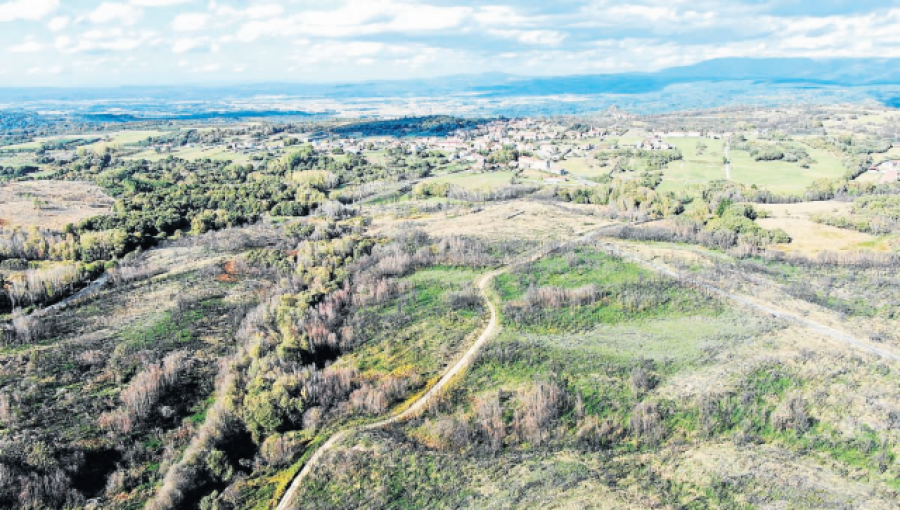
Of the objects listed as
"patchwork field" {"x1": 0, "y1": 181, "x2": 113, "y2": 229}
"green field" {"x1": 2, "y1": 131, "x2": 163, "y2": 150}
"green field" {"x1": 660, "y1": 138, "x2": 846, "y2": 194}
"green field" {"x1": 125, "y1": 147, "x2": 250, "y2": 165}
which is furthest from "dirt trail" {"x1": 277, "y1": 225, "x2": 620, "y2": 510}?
"green field" {"x1": 2, "y1": 131, "x2": 163, "y2": 150}

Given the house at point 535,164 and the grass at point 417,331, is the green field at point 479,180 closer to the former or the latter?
the house at point 535,164

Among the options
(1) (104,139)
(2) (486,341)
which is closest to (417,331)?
(2) (486,341)

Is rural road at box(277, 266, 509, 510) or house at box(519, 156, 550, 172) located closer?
rural road at box(277, 266, 509, 510)

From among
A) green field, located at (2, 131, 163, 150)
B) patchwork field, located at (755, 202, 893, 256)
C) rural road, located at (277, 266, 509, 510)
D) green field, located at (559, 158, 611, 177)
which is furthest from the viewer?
green field, located at (2, 131, 163, 150)

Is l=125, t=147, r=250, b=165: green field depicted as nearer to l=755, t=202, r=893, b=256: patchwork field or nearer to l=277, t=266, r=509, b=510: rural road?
l=277, t=266, r=509, b=510: rural road

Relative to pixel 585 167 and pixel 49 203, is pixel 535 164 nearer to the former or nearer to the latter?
pixel 585 167

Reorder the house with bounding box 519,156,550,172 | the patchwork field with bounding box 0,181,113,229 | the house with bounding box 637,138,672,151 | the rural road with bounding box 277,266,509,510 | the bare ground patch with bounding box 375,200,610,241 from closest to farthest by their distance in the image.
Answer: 1. the rural road with bounding box 277,266,509,510
2. the bare ground patch with bounding box 375,200,610,241
3. the patchwork field with bounding box 0,181,113,229
4. the house with bounding box 519,156,550,172
5. the house with bounding box 637,138,672,151
